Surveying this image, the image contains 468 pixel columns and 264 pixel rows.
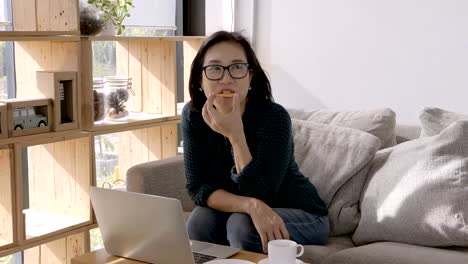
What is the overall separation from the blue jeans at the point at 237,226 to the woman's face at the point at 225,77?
0.34 meters

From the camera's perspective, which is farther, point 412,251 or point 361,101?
point 361,101

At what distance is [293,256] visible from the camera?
1.64m

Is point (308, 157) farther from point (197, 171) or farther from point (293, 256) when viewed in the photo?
point (293, 256)

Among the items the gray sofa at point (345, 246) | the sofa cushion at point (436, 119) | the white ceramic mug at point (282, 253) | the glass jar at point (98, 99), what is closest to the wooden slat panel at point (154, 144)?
the glass jar at point (98, 99)

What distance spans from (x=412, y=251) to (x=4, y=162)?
1.44 meters

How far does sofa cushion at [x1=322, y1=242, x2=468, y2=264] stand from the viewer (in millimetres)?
2039

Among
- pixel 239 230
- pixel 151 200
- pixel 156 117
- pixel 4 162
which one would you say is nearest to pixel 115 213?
pixel 151 200

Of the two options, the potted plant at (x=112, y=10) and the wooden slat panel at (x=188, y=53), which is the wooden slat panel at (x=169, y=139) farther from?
the potted plant at (x=112, y=10)

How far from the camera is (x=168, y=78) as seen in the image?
10.4 feet

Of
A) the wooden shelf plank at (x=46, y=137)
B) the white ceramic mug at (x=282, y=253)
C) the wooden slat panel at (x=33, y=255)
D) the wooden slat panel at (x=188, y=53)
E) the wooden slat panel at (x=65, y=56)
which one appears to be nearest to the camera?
the white ceramic mug at (x=282, y=253)

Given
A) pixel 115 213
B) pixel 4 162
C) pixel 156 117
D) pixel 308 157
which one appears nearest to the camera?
pixel 115 213

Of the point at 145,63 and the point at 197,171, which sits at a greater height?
the point at 145,63

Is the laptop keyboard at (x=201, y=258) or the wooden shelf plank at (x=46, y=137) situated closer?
the laptop keyboard at (x=201, y=258)

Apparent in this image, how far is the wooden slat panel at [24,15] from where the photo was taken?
2.70 m
